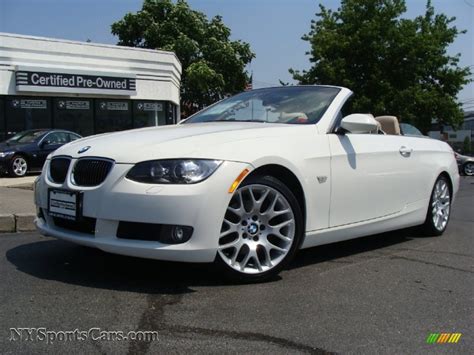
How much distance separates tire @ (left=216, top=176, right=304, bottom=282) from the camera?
375 centimetres

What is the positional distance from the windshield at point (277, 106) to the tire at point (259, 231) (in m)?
0.84

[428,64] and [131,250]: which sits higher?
[428,64]

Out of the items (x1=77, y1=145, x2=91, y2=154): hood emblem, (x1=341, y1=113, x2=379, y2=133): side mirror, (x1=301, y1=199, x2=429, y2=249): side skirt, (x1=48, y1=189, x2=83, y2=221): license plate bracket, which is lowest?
(x1=301, y1=199, x2=429, y2=249): side skirt

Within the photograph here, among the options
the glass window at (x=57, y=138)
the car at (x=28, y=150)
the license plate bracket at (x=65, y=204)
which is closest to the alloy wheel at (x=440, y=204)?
the license plate bracket at (x=65, y=204)

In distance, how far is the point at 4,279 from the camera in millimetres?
3887

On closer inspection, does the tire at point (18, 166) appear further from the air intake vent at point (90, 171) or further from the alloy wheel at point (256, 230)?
the alloy wheel at point (256, 230)

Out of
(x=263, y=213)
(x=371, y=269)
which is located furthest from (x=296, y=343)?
(x=371, y=269)

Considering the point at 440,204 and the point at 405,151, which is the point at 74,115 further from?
the point at 405,151

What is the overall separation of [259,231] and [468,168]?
22736mm

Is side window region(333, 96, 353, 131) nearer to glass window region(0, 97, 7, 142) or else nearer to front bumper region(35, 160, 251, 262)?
front bumper region(35, 160, 251, 262)

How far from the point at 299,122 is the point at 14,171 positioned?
432 inches

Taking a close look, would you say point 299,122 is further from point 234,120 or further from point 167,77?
point 167,77

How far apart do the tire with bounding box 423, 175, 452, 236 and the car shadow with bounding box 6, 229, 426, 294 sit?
106 cm

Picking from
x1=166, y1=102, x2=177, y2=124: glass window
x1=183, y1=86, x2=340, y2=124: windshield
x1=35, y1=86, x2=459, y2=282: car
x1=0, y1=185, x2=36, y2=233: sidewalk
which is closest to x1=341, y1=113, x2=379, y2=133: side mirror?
x1=35, y1=86, x2=459, y2=282: car
